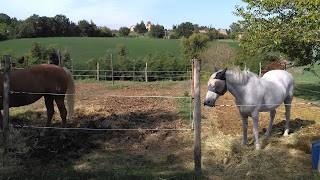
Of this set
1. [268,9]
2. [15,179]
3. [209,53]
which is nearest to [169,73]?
[209,53]

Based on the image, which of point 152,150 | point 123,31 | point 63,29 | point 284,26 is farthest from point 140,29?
point 152,150

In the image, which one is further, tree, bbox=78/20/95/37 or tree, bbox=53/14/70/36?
tree, bbox=78/20/95/37

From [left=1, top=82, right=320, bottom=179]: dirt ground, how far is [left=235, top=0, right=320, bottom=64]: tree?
2.17 metres

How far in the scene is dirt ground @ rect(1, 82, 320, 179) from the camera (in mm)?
5243

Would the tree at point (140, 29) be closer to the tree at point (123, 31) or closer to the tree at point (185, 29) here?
the tree at point (123, 31)

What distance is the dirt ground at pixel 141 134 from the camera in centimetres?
524

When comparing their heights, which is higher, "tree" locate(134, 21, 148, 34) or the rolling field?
"tree" locate(134, 21, 148, 34)

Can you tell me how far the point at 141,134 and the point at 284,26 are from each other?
243 inches

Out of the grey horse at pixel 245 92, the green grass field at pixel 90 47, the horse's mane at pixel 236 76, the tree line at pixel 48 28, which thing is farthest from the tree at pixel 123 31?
the horse's mane at pixel 236 76

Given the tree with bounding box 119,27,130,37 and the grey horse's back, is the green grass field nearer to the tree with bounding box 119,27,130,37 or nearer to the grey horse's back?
the tree with bounding box 119,27,130,37

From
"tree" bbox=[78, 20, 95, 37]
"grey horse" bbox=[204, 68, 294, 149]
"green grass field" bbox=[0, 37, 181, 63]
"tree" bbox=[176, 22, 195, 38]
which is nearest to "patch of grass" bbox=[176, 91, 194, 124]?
"grey horse" bbox=[204, 68, 294, 149]

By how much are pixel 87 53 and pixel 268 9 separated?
39.3 m

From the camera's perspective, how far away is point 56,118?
8.09 metres

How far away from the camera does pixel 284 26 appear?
10.1m
